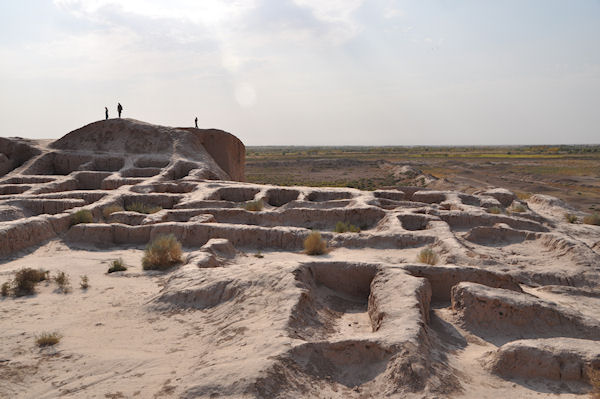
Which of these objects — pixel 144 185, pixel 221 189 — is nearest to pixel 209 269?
pixel 221 189

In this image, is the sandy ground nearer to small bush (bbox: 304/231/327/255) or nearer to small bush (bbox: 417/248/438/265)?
small bush (bbox: 417/248/438/265)

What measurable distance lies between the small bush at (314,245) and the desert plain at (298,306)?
0.16 metres

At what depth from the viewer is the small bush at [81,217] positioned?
10984 millimetres

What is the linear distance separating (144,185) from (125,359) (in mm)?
12537

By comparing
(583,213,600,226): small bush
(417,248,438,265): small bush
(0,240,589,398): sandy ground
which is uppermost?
(417,248,438,265): small bush

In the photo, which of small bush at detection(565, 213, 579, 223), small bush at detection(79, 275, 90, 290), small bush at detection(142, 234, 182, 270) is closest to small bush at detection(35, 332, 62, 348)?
small bush at detection(79, 275, 90, 290)

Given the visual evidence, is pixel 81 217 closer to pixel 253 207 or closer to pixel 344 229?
pixel 253 207

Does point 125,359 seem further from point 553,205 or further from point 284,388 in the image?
point 553,205

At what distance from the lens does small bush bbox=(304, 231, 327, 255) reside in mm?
9547

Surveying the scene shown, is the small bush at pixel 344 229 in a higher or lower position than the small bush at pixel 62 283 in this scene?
higher

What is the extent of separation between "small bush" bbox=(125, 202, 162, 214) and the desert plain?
0.28 feet

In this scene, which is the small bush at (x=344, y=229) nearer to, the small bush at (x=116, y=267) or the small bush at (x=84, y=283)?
the small bush at (x=116, y=267)

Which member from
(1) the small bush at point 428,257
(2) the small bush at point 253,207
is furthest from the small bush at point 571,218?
(2) the small bush at point 253,207

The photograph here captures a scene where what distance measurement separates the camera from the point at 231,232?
10.3 metres
